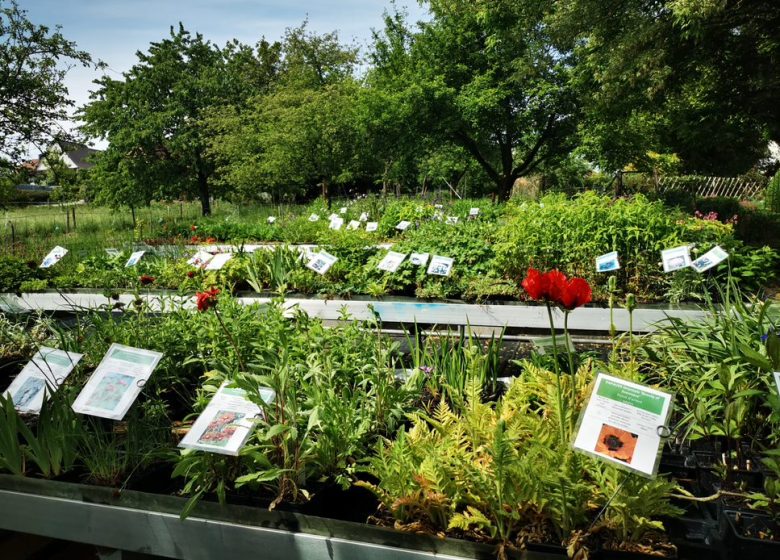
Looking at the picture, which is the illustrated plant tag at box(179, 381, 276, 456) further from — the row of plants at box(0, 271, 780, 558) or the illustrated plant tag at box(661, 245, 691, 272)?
the illustrated plant tag at box(661, 245, 691, 272)

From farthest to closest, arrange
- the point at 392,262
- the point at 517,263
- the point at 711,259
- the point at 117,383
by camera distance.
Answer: the point at 517,263
the point at 392,262
the point at 711,259
the point at 117,383

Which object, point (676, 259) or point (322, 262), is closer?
point (676, 259)

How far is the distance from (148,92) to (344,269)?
602 inches

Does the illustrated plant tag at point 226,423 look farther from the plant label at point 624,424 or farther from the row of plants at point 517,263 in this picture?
the row of plants at point 517,263

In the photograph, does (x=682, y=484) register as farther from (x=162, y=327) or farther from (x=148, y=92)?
(x=148, y=92)

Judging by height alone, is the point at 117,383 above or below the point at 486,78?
below

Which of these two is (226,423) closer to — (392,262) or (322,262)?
(322,262)

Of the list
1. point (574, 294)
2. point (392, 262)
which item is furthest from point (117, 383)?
point (392, 262)

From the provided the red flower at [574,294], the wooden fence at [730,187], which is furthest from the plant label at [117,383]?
the wooden fence at [730,187]

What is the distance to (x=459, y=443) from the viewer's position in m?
1.49

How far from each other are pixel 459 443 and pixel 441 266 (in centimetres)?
228

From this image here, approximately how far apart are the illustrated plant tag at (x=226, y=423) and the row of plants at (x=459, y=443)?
1.9 inches

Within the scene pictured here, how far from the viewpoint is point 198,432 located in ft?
4.68

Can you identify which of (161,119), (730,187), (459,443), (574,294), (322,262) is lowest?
(730,187)
